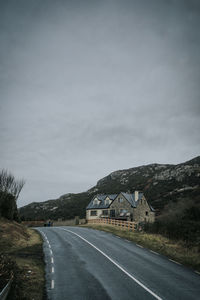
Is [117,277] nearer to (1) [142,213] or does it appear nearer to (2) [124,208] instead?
(2) [124,208]

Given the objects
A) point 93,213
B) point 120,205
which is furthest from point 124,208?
point 93,213

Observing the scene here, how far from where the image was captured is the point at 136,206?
177ft

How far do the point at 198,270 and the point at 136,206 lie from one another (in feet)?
133

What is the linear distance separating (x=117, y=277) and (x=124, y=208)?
142 feet

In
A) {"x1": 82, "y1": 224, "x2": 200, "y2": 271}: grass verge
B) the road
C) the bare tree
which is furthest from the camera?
the bare tree

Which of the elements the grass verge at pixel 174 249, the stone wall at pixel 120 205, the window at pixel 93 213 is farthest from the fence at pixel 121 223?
the window at pixel 93 213

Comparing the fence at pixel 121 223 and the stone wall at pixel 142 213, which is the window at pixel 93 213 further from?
the stone wall at pixel 142 213

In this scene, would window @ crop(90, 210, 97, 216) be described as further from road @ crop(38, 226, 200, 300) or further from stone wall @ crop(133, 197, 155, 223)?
road @ crop(38, 226, 200, 300)

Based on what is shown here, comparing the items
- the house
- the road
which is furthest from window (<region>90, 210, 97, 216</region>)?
the road

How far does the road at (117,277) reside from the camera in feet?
31.4

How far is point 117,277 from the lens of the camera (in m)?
12.0

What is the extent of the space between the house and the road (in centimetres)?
3559

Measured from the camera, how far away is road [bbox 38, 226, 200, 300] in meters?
9.57

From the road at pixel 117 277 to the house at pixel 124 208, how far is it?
117ft
